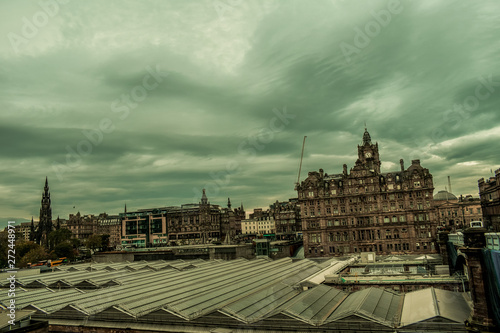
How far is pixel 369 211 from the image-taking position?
3816 inches

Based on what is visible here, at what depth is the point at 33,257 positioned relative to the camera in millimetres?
111688

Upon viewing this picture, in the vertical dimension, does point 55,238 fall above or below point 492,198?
below

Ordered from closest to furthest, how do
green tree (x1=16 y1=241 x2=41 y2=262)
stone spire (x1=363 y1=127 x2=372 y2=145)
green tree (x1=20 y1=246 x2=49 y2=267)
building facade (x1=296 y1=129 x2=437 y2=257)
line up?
building facade (x1=296 y1=129 x2=437 y2=257), green tree (x1=20 y1=246 x2=49 y2=267), stone spire (x1=363 y1=127 x2=372 y2=145), green tree (x1=16 y1=241 x2=41 y2=262)

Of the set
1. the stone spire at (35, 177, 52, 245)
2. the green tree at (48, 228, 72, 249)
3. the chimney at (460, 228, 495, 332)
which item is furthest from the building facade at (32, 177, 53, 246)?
the chimney at (460, 228, 495, 332)

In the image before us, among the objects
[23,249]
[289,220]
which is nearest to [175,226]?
[289,220]

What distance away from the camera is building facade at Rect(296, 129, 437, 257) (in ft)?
303

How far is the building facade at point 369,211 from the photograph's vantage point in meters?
92.2

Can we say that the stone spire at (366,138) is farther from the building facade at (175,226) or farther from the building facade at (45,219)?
the building facade at (45,219)

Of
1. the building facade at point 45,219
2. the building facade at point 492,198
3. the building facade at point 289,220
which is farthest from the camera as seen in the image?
the building facade at point 289,220

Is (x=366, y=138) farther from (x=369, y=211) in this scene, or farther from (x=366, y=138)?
(x=369, y=211)

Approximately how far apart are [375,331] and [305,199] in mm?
77697

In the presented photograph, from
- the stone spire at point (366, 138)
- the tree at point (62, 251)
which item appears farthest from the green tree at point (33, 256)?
the stone spire at point (366, 138)

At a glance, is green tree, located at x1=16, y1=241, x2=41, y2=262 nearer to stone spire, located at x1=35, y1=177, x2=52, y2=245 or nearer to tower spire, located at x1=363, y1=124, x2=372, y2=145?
stone spire, located at x1=35, y1=177, x2=52, y2=245

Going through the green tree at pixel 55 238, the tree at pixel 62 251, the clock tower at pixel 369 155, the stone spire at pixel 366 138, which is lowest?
the tree at pixel 62 251
